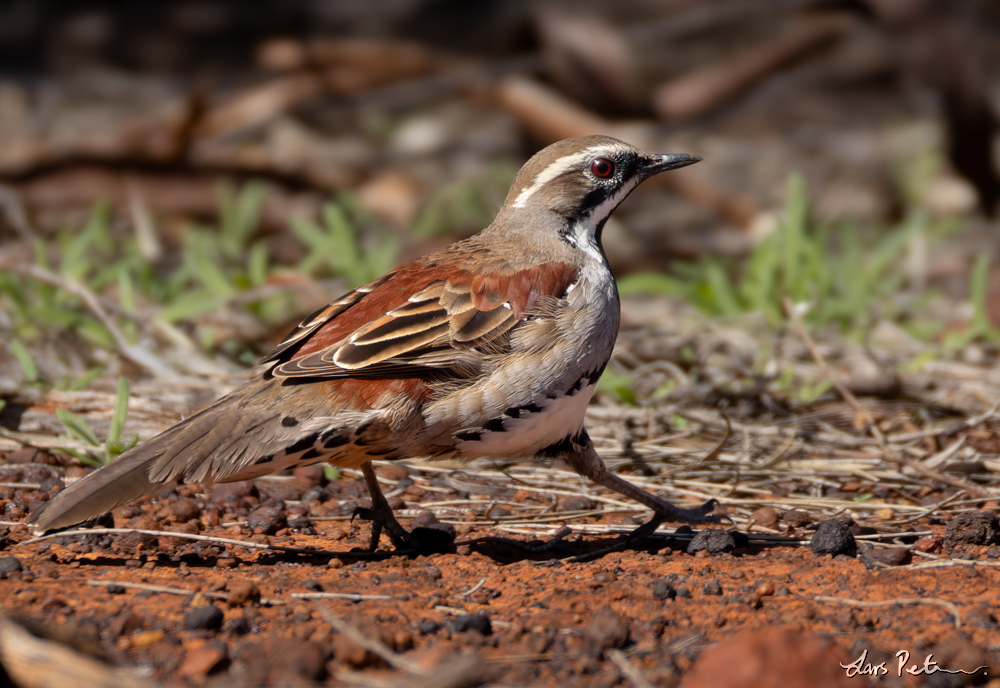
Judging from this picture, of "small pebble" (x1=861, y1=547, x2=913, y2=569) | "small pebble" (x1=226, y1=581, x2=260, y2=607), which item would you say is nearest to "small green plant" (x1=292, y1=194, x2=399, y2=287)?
"small pebble" (x1=226, y1=581, x2=260, y2=607)

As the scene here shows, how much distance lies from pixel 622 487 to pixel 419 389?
1046mm

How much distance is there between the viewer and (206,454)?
364 cm

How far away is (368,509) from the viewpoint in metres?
4.34

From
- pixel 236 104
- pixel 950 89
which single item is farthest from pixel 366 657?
pixel 950 89

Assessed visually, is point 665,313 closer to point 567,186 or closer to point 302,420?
point 567,186

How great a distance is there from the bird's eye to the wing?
2.19 ft

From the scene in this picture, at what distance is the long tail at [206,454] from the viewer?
3.46 m

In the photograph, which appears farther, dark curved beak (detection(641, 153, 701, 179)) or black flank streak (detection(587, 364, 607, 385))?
dark curved beak (detection(641, 153, 701, 179))

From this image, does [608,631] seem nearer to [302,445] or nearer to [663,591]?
[663,591]

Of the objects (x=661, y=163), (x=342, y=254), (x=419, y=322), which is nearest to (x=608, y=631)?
(x=419, y=322)

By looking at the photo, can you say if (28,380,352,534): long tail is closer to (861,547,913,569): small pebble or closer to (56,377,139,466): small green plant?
(56,377,139,466): small green plant
